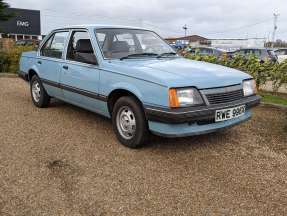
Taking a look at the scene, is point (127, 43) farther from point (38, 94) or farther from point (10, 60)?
point (10, 60)

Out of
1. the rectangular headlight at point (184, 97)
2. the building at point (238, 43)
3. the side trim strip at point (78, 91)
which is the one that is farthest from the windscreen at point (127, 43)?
the building at point (238, 43)

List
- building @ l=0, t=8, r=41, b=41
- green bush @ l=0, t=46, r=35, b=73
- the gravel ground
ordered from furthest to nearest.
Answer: building @ l=0, t=8, r=41, b=41
green bush @ l=0, t=46, r=35, b=73
the gravel ground

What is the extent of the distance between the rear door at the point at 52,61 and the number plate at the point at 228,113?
9.18 feet

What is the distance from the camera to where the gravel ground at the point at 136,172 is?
2867mm

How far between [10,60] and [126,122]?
923cm

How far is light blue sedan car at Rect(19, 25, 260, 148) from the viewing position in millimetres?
3635

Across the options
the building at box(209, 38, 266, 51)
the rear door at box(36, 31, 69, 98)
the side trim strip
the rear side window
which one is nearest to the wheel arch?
the rear door at box(36, 31, 69, 98)

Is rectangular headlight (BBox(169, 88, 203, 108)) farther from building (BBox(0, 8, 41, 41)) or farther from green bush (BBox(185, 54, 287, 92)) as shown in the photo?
building (BBox(0, 8, 41, 41))

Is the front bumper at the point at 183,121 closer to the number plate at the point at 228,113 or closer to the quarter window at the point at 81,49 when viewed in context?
the number plate at the point at 228,113

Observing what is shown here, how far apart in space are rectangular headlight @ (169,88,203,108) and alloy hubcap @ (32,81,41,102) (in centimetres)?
364

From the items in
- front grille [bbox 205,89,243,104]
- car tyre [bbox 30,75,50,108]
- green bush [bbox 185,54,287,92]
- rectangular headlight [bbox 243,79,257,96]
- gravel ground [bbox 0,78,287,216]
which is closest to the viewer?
gravel ground [bbox 0,78,287,216]

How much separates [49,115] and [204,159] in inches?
125

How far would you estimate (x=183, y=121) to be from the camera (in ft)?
11.7

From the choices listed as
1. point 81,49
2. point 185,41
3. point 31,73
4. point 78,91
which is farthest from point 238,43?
point 78,91
